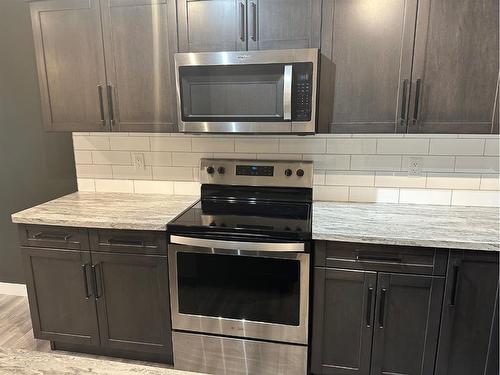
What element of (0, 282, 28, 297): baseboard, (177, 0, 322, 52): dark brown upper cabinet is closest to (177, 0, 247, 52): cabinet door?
(177, 0, 322, 52): dark brown upper cabinet

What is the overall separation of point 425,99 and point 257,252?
1114 mm

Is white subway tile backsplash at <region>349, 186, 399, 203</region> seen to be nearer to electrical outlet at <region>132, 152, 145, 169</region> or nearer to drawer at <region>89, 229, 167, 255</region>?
drawer at <region>89, 229, 167, 255</region>

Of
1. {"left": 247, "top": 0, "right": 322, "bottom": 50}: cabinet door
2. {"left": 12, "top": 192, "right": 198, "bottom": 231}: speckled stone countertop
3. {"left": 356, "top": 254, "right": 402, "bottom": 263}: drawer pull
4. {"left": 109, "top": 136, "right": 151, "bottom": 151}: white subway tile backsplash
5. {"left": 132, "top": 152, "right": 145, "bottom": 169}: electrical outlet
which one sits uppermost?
{"left": 247, "top": 0, "right": 322, "bottom": 50}: cabinet door

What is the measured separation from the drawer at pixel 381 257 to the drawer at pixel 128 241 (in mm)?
820

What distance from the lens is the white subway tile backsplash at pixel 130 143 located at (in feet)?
8.02

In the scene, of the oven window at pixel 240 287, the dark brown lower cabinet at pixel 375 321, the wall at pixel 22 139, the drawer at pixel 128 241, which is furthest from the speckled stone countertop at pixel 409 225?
the wall at pixel 22 139

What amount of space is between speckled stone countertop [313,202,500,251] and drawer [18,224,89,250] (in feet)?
4.13

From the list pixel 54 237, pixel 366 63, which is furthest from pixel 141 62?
pixel 366 63

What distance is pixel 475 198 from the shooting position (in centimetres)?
213

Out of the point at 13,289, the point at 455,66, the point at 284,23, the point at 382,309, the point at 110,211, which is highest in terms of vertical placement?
the point at 284,23

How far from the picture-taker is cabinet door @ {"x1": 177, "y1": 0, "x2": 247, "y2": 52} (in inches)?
73.0

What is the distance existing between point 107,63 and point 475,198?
2.26 metres

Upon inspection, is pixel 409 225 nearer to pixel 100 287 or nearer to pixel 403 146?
pixel 403 146

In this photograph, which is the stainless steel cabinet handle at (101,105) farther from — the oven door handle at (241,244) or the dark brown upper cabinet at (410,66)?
the dark brown upper cabinet at (410,66)
